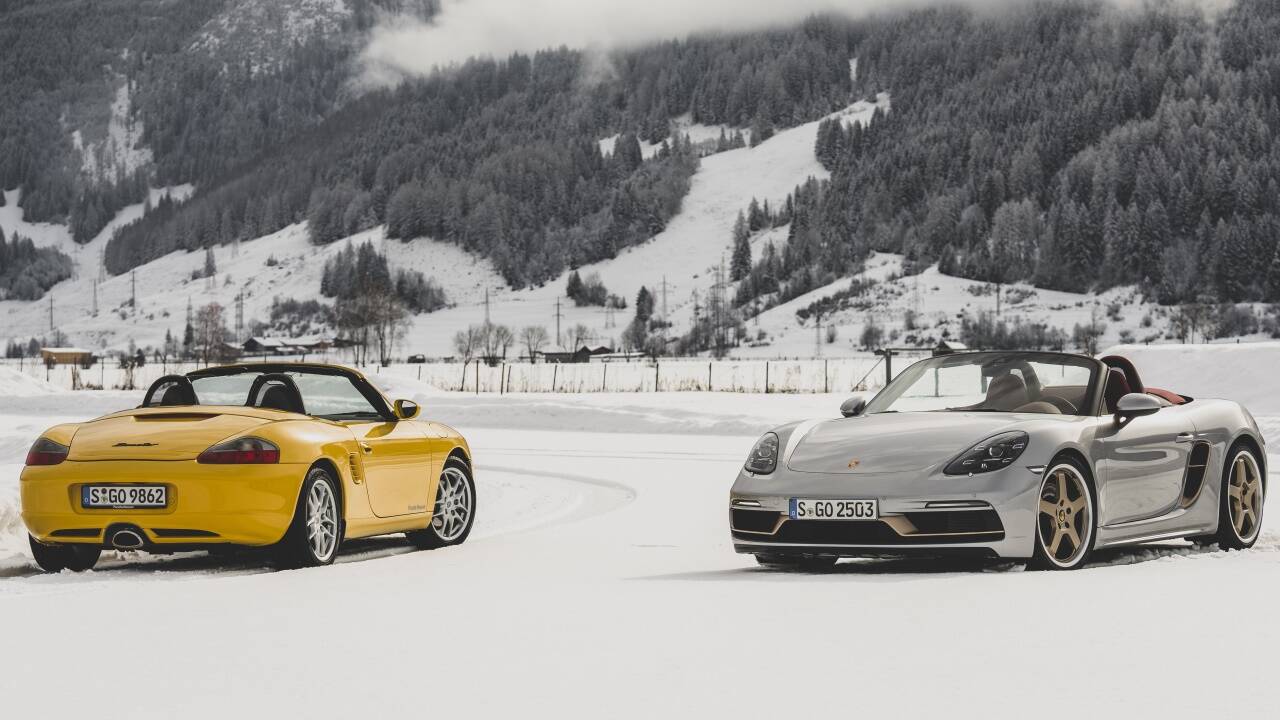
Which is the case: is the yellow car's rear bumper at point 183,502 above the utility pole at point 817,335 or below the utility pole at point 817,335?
below

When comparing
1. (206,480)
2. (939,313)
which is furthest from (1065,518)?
(939,313)

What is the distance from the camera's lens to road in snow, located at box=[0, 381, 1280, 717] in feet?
19.0

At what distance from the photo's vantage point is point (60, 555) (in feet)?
33.9

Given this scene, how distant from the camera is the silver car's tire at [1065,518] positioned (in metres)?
9.21

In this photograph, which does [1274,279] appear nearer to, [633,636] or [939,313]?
[939,313]

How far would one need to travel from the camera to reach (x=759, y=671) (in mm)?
6332

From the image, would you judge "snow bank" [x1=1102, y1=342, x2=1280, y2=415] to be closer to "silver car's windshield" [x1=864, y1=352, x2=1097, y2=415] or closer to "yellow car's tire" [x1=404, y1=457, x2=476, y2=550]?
"yellow car's tire" [x1=404, y1=457, x2=476, y2=550]

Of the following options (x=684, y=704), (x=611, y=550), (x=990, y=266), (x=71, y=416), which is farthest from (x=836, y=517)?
(x=990, y=266)

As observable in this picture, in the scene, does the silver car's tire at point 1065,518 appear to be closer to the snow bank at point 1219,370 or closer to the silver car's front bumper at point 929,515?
the silver car's front bumper at point 929,515

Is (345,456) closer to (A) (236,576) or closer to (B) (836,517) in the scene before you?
(A) (236,576)

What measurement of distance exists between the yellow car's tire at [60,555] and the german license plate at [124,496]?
52cm

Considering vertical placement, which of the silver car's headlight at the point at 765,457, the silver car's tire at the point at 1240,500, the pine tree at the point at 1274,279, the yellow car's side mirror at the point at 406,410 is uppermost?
the pine tree at the point at 1274,279

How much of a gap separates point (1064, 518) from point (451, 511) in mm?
4685

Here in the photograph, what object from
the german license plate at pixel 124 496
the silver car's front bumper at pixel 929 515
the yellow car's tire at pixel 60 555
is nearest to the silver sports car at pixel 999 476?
the silver car's front bumper at pixel 929 515
